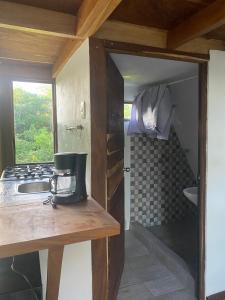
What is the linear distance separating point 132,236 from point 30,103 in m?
2.02

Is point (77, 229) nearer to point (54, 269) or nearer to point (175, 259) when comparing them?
point (54, 269)

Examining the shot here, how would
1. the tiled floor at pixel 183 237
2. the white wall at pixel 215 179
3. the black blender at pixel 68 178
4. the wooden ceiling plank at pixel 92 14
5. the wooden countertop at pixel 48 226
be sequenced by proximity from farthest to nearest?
the tiled floor at pixel 183 237
the white wall at pixel 215 179
the black blender at pixel 68 178
the wooden ceiling plank at pixel 92 14
the wooden countertop at pixel 48 226

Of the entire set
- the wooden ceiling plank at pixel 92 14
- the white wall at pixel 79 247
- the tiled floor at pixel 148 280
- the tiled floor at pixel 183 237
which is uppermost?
the wooden ceiling plank at pixel 92 14

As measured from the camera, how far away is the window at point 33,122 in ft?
8.48

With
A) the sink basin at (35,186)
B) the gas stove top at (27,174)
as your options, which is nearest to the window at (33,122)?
the gas stove top at (27,174)

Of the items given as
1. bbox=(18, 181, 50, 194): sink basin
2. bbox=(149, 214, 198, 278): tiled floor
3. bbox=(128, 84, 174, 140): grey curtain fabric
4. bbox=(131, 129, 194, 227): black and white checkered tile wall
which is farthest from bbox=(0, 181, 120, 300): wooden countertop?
bbox=(131, 129, 194, 227): black and white checkered tile wall

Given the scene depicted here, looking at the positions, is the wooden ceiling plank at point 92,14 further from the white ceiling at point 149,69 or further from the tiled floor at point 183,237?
the tiled floor at point 183,237

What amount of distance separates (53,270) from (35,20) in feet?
4.34

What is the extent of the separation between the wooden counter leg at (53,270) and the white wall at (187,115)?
6.86 ft

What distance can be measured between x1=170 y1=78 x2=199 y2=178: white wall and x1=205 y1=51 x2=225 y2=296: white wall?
70cm

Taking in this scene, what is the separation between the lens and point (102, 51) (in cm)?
149

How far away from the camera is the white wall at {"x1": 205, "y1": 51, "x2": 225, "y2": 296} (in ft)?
6.06

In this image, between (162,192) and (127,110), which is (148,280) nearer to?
(162,192)

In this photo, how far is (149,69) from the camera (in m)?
2.26
